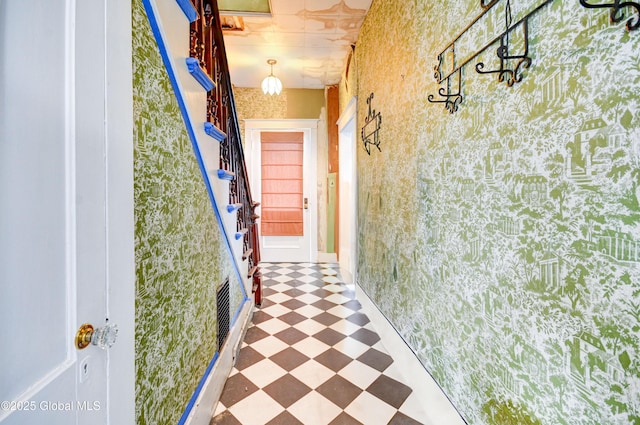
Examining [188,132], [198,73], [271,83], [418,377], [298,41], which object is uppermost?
[298,41]

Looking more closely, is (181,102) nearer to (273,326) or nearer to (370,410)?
(370,410)

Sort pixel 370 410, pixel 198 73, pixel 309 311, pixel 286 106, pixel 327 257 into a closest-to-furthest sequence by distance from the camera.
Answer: pixel 198 73 < pixel 370 410 < pixel 309 311 < pixel 286 106 < pixel 327 257

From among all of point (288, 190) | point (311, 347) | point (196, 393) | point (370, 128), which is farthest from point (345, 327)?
point (288, 190)

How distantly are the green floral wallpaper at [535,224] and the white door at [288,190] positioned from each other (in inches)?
130

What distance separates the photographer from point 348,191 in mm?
3955

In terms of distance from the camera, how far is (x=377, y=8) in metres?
2.44

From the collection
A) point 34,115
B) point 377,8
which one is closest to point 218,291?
point 34,115

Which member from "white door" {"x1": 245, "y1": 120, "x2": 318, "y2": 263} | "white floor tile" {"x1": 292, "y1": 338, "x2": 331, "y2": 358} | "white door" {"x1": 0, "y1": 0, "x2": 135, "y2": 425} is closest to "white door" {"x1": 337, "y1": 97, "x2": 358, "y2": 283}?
"white door" {"x1": 245, "y1": 120, "x2": 318, "y2": 263}

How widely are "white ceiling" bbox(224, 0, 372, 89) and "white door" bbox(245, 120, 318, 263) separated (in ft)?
2.28

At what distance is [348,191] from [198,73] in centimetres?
288

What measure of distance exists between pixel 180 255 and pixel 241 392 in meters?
1.06

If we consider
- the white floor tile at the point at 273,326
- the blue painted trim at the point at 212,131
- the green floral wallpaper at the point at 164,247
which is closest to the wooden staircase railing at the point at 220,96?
the blue painted trim at the point at 212,131

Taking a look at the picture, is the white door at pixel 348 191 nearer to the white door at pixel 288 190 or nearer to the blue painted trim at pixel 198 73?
the white door at pixel 288 190

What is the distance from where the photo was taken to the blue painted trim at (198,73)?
118cm
